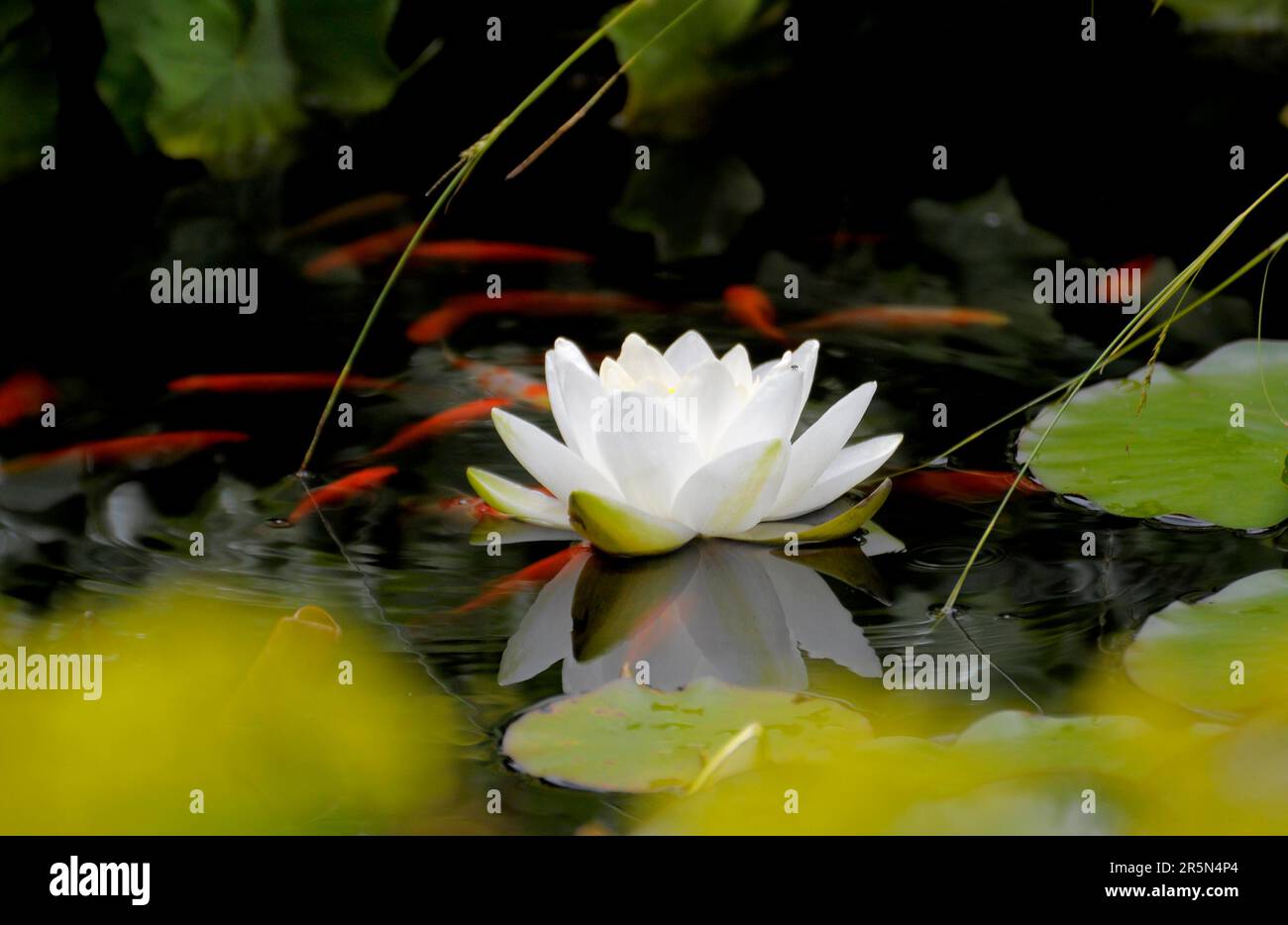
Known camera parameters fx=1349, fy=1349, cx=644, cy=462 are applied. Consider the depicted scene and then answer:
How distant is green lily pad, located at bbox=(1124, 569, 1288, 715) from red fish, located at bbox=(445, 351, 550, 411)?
3.13 ft

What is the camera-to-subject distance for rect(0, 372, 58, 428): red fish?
76.3 inches

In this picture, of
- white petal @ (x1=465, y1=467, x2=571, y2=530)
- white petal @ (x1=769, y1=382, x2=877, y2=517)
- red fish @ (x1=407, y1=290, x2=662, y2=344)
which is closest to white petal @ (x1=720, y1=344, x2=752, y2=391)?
white petal @ (x1=769, y1=382, x2=877, y2=517)

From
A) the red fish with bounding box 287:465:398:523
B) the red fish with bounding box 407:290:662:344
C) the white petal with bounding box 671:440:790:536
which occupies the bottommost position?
the white petal with bounding box 671:440:790:536

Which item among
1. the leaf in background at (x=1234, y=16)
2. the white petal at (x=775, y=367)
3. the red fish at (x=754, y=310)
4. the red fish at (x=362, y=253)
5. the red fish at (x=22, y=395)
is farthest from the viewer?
the leaf in background at (x=1234, y=16)

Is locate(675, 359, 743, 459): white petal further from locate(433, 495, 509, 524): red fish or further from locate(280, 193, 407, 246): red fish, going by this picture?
locate(280, 193, 407, 246): red fish

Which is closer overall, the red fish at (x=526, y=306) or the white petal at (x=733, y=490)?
the white petal at (x=733, y=490)

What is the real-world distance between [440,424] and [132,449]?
0.41 meters

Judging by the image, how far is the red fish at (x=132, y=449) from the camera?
69.2 inches

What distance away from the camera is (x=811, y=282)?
8.36 ft

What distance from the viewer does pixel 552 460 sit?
1458mm

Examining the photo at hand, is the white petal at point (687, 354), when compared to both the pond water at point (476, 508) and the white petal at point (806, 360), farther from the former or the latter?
the pond water at point (476, 508)

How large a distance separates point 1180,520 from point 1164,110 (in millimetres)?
1813

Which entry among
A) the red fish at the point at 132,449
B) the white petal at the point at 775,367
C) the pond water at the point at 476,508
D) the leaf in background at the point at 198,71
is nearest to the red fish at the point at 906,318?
the pond water at the point at 476,508

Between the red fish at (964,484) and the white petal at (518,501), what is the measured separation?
441mm
